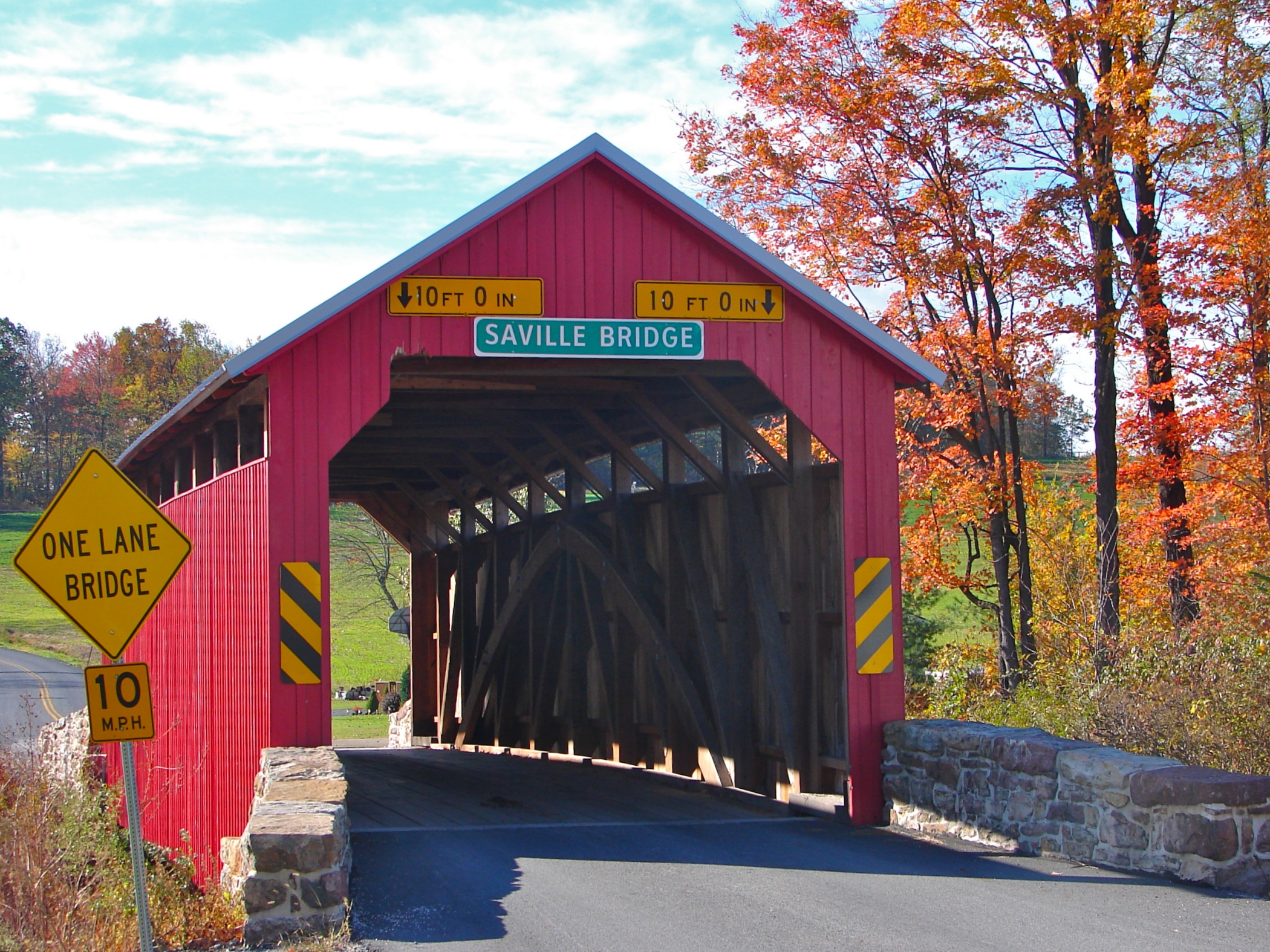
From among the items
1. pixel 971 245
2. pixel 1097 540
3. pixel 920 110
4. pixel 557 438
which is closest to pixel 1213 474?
pixel 1097 540

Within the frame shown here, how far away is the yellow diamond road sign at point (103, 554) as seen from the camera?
562 cm

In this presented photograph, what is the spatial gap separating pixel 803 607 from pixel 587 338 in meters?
2.87

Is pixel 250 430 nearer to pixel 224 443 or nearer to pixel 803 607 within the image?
pixel 224 443

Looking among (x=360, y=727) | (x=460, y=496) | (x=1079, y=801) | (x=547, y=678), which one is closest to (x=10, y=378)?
(x=360, y=727)

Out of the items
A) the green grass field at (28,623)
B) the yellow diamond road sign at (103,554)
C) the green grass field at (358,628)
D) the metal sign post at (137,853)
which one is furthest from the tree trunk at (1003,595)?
the green grass field at (28,623)

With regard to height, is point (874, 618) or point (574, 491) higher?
point (574, 491)

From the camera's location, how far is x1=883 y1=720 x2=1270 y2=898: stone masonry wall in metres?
6.51

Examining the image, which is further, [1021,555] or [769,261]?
[1021,555]

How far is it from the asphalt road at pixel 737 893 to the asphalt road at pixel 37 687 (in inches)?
580

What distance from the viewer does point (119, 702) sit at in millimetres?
5594

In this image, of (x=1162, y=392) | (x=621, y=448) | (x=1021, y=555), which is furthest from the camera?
(x=1021, y=555)

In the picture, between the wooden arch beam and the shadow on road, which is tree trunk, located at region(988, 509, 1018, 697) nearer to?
the wooden arch beam

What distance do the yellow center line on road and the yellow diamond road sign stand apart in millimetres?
17064

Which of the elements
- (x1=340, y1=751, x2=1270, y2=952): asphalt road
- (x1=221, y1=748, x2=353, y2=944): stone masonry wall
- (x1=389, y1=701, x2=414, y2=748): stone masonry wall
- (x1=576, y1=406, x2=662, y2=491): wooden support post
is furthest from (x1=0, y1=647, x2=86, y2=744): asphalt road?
(x1=221, y1=748, x2=353, y2=944): stone masonry wall
